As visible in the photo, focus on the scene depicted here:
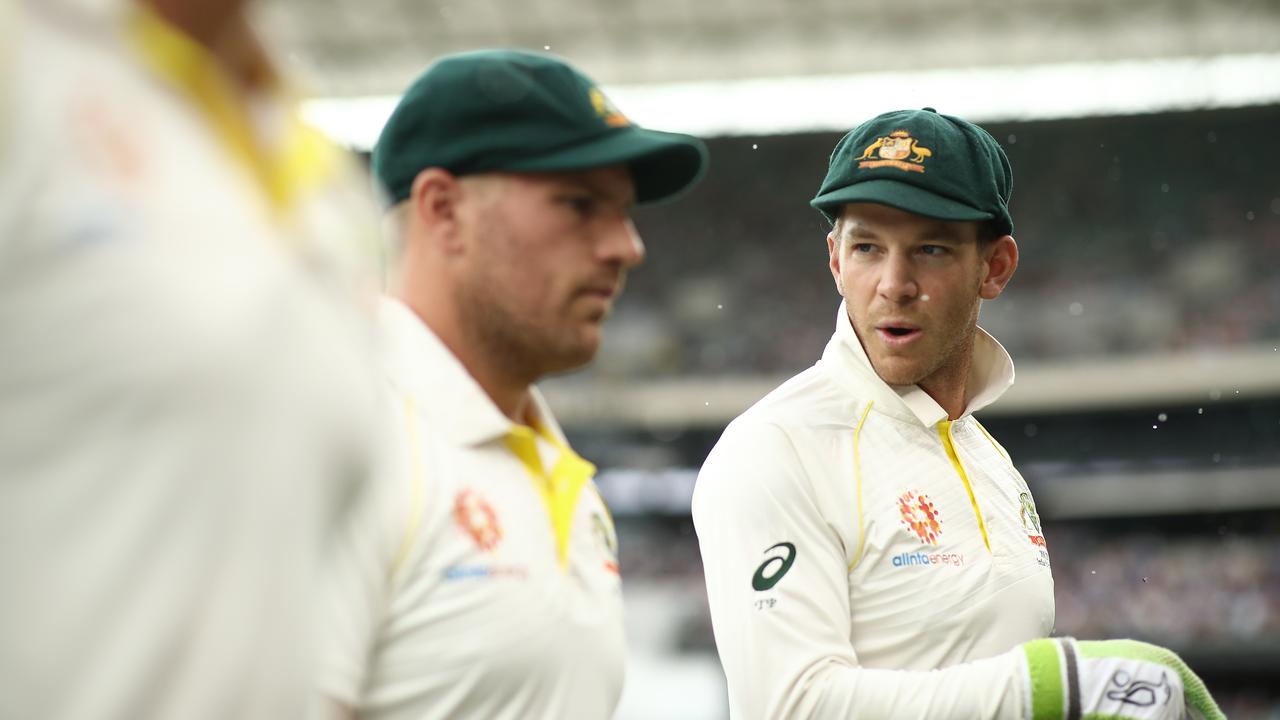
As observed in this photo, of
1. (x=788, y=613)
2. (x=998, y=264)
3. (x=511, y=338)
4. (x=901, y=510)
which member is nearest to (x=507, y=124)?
(x=511, y=338)

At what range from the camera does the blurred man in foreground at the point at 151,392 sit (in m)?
0.63

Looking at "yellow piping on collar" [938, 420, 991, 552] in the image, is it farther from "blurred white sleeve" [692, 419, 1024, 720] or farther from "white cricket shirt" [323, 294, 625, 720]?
"white cricket shirt" [323, 294, 625, 720]

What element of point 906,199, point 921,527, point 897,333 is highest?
point 906,199

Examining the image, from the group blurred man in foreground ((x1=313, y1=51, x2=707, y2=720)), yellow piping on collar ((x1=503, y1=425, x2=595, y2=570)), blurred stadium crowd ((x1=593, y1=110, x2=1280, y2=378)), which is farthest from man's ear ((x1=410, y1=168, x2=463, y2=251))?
blurred stadium crowd ((x1=593, y1=110, x2=1280, y2=378))

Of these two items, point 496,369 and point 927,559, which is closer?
point 496,369

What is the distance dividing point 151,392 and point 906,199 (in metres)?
1.79

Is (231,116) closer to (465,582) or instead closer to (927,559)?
(465,582)

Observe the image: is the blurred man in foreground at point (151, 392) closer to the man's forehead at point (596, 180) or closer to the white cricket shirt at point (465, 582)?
the white cricket shirt at point (465, 582)

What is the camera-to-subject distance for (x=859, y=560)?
218 centimetres

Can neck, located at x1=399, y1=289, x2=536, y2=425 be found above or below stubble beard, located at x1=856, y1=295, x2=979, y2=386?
above

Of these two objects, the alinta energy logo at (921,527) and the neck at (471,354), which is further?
the alinta energy logo at (921,527)

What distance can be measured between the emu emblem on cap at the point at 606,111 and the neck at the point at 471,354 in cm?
29

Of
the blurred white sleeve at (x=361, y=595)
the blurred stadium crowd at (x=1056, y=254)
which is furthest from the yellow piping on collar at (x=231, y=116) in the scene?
the blurred stadium crowd at (x=1056, y=254)

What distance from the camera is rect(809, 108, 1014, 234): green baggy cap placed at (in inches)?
90.4
